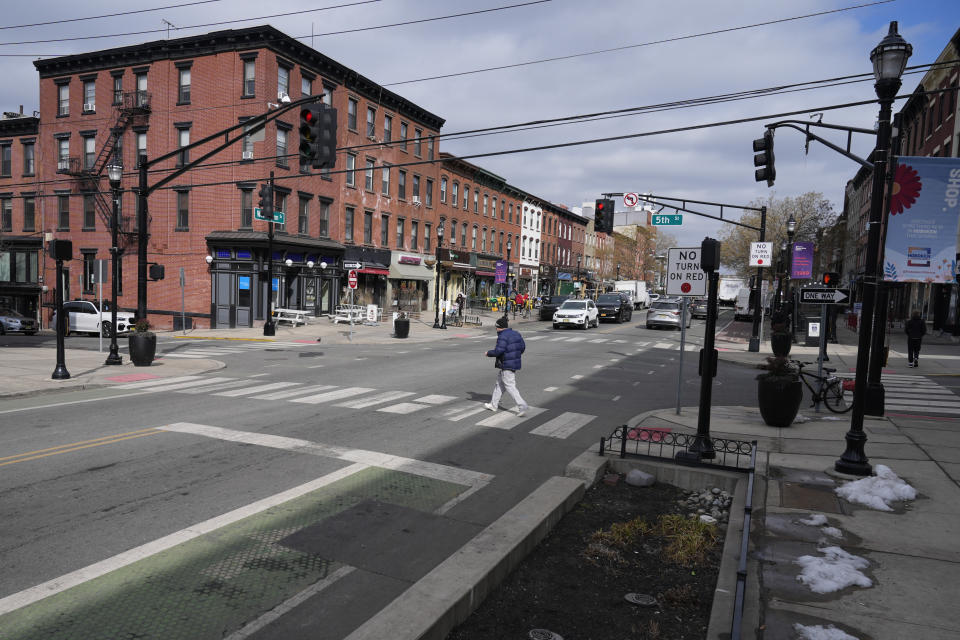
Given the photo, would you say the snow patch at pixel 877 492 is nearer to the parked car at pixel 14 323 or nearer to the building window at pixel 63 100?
the parked car at pixel 14 323

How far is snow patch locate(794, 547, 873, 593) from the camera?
A: 4.40 meters

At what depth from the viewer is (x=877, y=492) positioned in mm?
6473

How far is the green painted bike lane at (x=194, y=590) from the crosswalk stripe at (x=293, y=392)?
633 cm

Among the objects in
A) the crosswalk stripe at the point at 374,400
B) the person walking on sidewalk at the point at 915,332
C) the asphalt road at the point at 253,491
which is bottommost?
the crosswalk stripe at the point at 374,400

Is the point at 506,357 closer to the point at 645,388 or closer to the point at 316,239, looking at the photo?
the point at 645,388

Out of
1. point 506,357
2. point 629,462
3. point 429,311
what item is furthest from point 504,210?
point 629,462

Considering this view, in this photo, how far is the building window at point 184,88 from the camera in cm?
3284

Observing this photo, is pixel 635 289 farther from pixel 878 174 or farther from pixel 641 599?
pixel 641 599

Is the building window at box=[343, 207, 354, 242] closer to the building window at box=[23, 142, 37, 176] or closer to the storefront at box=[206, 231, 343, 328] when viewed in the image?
the storefront at box=[206, 231, 343, 328]

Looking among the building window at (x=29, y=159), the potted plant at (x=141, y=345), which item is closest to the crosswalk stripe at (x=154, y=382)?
the potted plant at (x=141, y=345)

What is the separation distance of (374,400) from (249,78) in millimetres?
26368

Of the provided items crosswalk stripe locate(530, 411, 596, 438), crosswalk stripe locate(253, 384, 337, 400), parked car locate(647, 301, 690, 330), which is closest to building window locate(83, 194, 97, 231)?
crosswalk stripe locate(253, 384, 337, 400)

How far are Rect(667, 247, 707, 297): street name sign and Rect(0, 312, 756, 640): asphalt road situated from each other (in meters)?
2.61

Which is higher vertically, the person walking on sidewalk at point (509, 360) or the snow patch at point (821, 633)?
the person walking on sidewalk at point (509, 360)
